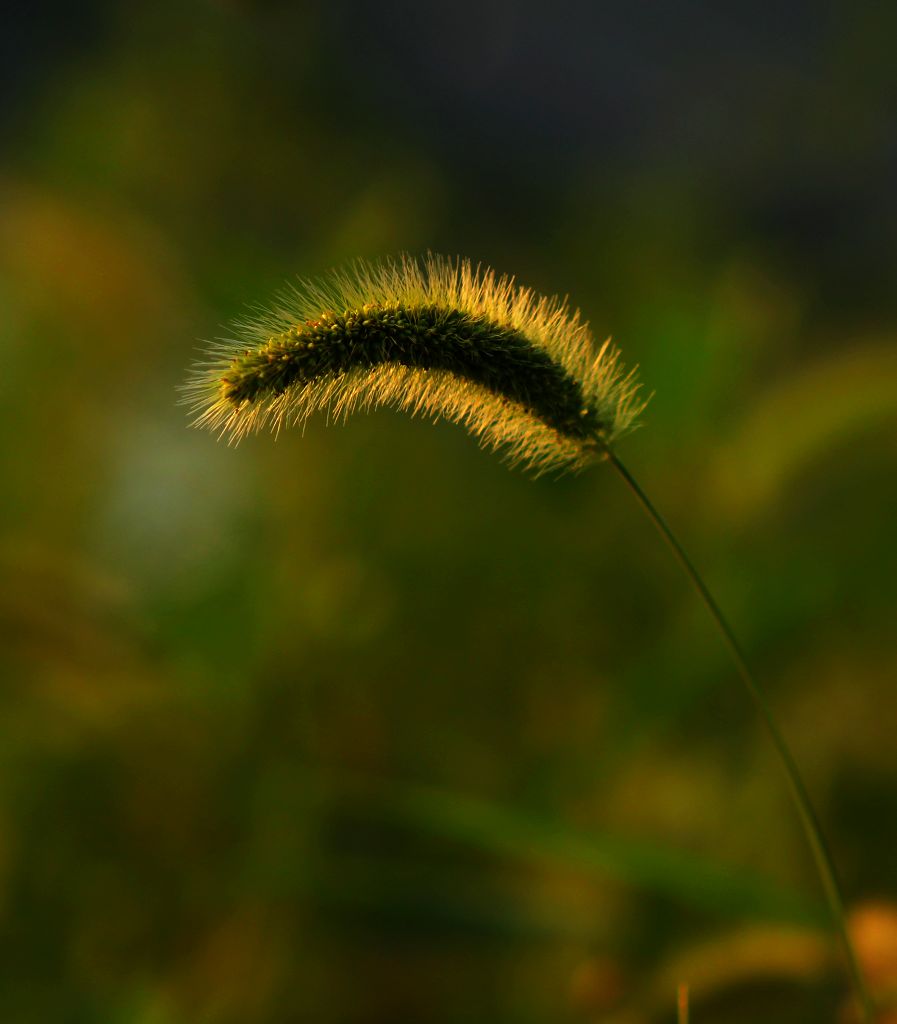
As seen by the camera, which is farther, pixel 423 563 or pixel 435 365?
pixel 423 563

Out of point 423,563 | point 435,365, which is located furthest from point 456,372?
point 423,563

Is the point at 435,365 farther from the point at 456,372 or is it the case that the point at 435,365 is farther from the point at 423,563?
the point at 423,563

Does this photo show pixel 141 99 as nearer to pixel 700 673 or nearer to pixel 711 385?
pixel 711 385

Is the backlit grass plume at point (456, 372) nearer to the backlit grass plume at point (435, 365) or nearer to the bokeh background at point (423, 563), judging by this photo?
the backlit grass plume at point (435, 365)

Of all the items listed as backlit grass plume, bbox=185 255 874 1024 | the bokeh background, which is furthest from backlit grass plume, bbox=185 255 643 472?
the bokeh background

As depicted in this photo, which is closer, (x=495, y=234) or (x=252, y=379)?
(x=252, y=379)

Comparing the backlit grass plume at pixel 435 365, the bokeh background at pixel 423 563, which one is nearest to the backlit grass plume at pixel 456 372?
the backlit grass plume at pixel 435 365

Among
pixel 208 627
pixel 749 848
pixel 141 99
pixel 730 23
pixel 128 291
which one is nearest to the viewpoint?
pixel 749 848

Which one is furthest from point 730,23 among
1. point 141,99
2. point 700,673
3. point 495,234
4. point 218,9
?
point 700,673
